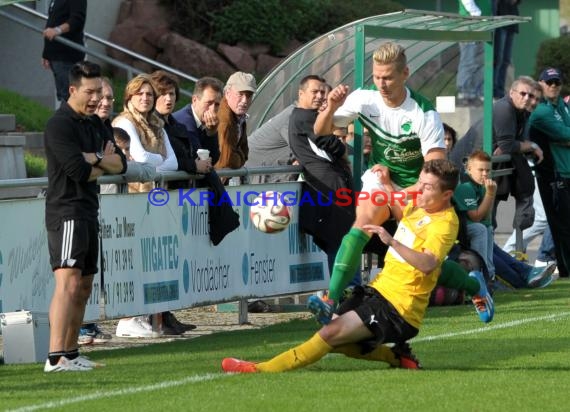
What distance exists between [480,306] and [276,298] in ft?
17.5

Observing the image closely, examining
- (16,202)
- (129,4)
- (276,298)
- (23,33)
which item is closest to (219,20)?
(129,4)

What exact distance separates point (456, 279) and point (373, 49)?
6516 millimetres

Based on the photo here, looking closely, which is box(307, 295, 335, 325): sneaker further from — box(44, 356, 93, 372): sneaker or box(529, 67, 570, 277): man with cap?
box(529, 67, 570, 277): man with cap

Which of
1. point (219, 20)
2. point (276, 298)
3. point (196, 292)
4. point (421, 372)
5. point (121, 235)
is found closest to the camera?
point (421, 372)

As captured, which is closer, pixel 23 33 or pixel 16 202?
pixel 16 202

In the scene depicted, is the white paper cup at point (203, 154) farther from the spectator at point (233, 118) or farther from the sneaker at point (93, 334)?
the sneaker at point (93, 334)

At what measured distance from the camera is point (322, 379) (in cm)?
973

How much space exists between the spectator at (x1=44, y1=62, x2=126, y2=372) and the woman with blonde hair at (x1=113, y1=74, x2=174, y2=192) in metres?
2.21

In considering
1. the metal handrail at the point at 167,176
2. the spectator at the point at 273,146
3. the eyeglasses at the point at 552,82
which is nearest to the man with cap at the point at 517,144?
the eyeglasses at the point at 552,82

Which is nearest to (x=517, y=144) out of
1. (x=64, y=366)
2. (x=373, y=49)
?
(x=373, y=49)

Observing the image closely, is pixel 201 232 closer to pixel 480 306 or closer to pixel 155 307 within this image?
pixel 155 307

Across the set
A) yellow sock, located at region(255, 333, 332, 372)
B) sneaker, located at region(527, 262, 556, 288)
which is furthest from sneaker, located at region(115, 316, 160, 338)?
sneaker, located at region(527, 262, 556, 288)

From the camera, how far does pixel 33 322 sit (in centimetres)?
1098

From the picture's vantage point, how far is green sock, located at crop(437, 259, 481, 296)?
10.1 metres
